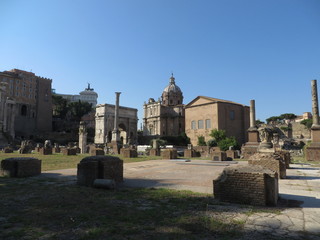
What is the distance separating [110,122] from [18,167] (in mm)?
48904

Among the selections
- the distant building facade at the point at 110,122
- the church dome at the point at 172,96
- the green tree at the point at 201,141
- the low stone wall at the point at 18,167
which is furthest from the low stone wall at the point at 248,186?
the church dome at the point at 172,96

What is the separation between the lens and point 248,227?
317 cm

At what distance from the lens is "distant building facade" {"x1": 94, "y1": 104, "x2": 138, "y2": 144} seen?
180ft

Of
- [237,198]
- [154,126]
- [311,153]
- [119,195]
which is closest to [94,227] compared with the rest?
[119,195]

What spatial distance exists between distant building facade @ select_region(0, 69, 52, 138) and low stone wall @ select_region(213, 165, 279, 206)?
67.8 m

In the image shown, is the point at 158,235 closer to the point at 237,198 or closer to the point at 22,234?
the point at 22,234

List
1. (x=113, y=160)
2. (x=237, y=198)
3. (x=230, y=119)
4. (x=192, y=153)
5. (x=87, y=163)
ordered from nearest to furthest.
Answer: (x=237, y=198)
(x=87, y=163)
(x=113, y=160)
(x=192, y=153)
(x=230, y=119)

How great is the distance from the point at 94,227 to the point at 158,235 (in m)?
0.93

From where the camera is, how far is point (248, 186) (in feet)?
14.5

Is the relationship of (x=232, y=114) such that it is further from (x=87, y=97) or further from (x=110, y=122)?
(x=87, y=97)

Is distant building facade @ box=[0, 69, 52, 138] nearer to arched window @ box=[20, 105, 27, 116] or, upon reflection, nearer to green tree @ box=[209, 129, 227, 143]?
arched window @ box=[20, 105, 27, 116]

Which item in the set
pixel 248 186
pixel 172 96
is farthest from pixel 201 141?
pixel 248 186

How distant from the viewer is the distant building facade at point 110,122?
54.9 meters

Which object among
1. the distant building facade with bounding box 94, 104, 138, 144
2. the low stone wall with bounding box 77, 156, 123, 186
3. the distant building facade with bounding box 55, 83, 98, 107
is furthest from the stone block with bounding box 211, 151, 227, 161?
the distant building facade with bounding box 55, 83, 98, 107
